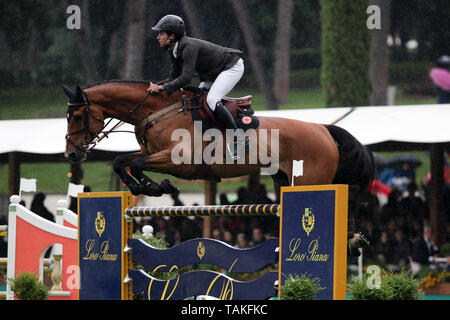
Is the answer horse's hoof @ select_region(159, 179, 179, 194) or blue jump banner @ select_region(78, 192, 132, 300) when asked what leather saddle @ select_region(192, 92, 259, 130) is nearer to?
horse's hoof @ select_region(159, 179, 179, 194)

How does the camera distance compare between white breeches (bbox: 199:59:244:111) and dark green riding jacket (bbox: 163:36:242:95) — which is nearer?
dark green riding jacket (bbox: 163:36:242:95)

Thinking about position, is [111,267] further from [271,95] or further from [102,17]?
[102,17]

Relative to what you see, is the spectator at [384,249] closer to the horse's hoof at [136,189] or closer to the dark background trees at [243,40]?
the dark background trees at [243,40]

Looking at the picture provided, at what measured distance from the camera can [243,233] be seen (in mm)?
10617

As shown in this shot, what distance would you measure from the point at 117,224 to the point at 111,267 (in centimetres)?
32

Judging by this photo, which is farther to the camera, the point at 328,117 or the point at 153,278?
the point at 328,117

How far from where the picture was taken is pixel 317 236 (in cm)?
455

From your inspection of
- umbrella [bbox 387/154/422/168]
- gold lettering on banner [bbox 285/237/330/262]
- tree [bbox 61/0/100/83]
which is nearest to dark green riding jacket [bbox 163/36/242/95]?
gold lettering on banner [bbox 285/237/330/262]

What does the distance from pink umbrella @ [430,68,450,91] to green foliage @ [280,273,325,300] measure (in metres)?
8.58

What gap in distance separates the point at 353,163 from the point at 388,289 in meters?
2.14

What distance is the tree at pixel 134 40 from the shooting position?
1407cm

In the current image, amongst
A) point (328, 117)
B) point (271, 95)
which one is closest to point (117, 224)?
point (328, 117)

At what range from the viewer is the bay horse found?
5602mm

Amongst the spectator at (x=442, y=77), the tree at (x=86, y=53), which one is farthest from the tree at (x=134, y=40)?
the spectator at (x=442, y=77)
